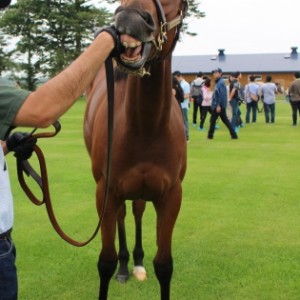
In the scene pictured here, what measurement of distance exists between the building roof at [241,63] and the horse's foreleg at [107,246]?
58.2 m

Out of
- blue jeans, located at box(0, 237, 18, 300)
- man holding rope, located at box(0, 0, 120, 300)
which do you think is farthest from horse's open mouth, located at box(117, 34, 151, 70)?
blue jeans, located at box(0, 237, 18, 300)

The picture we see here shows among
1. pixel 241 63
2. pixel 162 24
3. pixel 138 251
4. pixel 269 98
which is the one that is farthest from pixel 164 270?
pixel 241 63

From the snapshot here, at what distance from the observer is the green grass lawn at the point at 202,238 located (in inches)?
157

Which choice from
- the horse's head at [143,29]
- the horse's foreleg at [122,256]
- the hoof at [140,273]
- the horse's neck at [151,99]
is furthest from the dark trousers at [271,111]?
the horse's head at [143,29]

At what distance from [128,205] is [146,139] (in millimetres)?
3444

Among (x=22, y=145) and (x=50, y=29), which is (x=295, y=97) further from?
(x=50, y=29)

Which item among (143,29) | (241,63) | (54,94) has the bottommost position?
(54,94)

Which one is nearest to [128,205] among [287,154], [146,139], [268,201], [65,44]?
[268,201]

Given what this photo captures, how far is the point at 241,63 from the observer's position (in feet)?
210

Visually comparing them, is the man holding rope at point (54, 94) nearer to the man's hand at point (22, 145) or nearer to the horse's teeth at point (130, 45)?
the horse's teeth at point (130, 45)

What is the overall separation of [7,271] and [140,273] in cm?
236

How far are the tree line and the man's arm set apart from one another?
4657cm

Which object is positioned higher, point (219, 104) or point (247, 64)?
point (247, 64)

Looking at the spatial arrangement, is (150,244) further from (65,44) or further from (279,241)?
(65,44)
